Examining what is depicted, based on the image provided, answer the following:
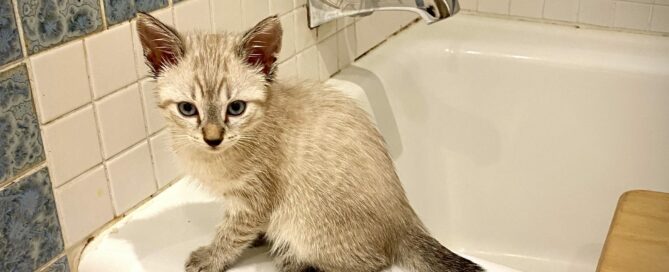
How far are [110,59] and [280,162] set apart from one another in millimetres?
256

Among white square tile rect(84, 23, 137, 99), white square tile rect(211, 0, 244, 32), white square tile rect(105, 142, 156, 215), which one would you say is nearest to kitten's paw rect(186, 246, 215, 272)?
white square tile rect(105, 142, 156, 215)

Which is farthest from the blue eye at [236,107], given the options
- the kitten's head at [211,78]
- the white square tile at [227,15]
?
the white square tile at [227,15]

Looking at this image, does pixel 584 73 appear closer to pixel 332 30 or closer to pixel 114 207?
pixel 332 30

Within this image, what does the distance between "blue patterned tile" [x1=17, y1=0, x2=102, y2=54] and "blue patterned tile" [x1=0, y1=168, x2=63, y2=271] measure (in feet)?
0.51

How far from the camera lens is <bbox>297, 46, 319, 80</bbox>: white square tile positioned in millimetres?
1312

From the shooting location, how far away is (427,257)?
97cm

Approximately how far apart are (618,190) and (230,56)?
0.97 meters

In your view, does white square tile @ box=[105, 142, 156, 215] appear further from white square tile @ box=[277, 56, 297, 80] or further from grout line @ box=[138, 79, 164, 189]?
white square tile @ box=[277, 56, 297, 80]

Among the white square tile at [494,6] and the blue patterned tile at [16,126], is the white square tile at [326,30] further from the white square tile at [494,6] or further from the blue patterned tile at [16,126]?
the blue patterned tile at [16,126]

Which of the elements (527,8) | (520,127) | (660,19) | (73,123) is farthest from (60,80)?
(660,19)

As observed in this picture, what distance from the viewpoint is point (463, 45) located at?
5.11 ft

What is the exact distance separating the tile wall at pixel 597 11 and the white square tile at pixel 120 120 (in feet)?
3.12

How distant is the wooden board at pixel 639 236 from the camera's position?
2.76 feet

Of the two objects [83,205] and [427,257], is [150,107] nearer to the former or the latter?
[83,205]
